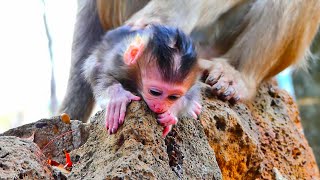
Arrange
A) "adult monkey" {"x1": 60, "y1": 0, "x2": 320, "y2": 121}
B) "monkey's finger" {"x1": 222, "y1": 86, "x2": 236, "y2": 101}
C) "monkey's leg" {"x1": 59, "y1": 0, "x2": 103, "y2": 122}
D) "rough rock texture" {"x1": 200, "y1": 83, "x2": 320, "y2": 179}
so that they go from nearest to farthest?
"rough rock texture" {"x1": 200, "y1": 83, "x2": 320, "y2": 179} < "monkey's finger" {"x1": 222, "y1": 86, "x2": 236, "y2": 101} < "adult monkey" {"x1": 60, "y1": 0, "x2": 320, "y2": 121} < "monkey's leg" {"x1": 59, "y1": 0, "x2": 103, "y2": 122}

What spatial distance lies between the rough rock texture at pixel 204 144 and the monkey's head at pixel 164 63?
0.15 metres

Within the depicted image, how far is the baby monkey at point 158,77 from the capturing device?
328 cm

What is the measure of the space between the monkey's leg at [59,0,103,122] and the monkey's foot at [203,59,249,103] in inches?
46.9

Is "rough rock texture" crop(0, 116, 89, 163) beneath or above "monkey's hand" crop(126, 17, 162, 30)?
beneath

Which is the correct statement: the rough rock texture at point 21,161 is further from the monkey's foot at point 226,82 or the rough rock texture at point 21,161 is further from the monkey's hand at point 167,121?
the monkey's foot at point 226,82

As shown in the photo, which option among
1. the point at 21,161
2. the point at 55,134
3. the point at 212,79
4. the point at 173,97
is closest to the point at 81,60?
the point at 212,79

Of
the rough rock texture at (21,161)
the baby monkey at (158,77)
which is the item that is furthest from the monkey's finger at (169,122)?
the rough rock texture at (21,161)

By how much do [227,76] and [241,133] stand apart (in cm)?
80

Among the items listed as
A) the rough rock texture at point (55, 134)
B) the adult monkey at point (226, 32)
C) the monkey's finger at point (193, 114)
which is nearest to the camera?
the monkey's finger at point (193, 114)

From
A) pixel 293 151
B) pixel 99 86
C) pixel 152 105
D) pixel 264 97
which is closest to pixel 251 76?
pixel 264 97

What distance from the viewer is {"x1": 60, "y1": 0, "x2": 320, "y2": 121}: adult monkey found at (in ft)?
15.5

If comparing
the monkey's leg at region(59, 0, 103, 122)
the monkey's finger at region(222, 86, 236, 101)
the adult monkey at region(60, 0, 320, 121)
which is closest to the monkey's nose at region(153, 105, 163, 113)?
the adult monkey at region(60, 0, 320, 121)

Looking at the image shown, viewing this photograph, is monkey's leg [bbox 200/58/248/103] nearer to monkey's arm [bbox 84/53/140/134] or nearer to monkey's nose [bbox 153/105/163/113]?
monkey's arm [bbox 84/53/140/134]

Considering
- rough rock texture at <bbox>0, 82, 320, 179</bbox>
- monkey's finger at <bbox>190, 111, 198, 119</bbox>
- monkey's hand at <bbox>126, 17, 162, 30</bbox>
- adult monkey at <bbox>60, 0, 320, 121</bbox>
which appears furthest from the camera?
adult monkey at <bbox>60, 0, 320, 121</bbox>
